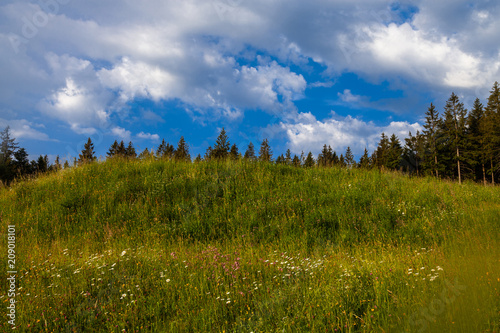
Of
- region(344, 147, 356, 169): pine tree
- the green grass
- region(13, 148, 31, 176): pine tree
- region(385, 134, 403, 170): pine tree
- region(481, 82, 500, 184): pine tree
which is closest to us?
the green grass


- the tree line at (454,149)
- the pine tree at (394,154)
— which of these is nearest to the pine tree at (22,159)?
the tree line at (454,149)

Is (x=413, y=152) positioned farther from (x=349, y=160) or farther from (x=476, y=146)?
(x=349, y=160)

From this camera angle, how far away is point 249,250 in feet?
20.8

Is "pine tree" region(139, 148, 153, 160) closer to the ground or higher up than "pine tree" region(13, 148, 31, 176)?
closer to the ground

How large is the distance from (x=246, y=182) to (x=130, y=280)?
586cm

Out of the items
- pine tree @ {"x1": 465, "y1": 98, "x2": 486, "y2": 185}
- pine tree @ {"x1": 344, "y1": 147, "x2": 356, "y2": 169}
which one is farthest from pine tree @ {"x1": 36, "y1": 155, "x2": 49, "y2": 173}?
pine tree @ {"x1": 465, "y1": 98, "x2": 486, "y2": 185}

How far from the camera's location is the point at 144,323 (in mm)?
3965

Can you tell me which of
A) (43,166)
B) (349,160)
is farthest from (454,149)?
(43,166)

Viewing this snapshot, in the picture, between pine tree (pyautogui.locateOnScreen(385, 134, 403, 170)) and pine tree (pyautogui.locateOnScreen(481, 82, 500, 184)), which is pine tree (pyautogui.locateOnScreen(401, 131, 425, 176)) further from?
pine tree (pyautogui.locateOnScreen(481, 82, 500, 184))

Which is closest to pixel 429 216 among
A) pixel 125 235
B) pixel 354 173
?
pixel 354 173

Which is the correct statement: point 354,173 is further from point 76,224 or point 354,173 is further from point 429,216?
point 76,224

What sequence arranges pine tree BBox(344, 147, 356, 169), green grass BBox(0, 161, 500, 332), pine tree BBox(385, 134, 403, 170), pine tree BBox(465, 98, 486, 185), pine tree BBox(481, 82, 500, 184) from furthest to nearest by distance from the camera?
1. pine tree BBox(385, 134, 403, 170)
2. pine tree BBox(465, 98, 486, 185)
3. pine tree BBox(481, 82, 500, 184)
4. pine tree BBox(344, 147, 356, 169)
5. green grass BBox(0, 161, 500, 332)

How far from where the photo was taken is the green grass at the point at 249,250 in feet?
11.7

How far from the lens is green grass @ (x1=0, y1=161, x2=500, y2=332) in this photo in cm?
356
